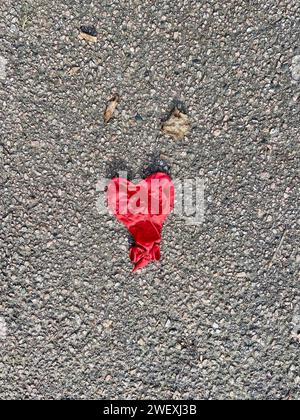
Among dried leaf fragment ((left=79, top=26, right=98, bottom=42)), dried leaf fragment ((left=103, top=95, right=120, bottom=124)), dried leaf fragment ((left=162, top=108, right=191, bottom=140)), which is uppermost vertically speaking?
dried leaf fragment ((left=79, top=26, right=98, bottom=42))

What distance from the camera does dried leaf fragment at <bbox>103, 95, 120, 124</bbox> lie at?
248cm

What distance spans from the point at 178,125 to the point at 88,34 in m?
0.64

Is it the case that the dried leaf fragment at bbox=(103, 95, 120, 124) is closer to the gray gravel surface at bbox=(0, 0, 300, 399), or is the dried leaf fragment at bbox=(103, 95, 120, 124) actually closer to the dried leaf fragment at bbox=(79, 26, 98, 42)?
the gray gravel surface at bbox=(0, 0, 300, 399)

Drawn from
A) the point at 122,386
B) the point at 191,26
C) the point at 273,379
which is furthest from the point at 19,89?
the point at 273,379

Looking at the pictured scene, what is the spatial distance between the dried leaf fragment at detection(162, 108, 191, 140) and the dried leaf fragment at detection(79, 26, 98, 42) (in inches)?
21.6

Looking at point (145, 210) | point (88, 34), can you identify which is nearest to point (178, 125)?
point (145, 210)

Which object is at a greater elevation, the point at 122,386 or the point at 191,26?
the point at 191,26

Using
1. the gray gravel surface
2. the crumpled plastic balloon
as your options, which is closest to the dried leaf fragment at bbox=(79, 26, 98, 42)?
the gray gravel surface

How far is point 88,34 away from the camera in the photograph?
2.49 meters

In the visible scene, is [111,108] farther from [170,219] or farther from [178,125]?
[170,219]

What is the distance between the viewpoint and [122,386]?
2.49 m
